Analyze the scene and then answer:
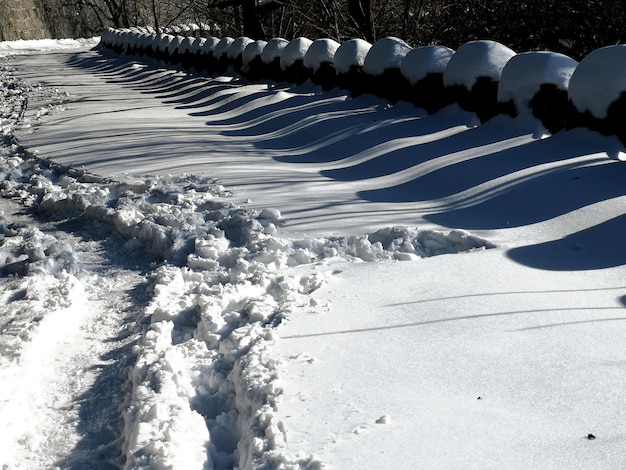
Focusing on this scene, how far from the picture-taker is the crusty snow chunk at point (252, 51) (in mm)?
12521

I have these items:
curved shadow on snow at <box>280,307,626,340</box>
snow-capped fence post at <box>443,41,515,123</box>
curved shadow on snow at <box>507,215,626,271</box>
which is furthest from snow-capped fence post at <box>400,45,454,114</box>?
curved shadow on snow at <box>280,307,626,340</box>

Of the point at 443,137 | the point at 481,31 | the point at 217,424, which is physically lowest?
the point at 217,424

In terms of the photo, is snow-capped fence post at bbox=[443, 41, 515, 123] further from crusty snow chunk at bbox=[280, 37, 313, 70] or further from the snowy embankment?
crusty snow chunk at bbox=[280, 37, 313, 70]

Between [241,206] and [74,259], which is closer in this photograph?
[74,259]

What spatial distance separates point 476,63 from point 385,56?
1.79 metres

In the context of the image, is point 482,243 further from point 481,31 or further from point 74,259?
point 481,31

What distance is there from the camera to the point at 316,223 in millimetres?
4688

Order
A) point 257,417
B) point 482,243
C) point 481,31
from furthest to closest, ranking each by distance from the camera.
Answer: point 481,31, point 482,243, point 257,417

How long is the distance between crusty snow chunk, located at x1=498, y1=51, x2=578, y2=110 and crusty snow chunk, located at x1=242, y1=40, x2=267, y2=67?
21.2ft

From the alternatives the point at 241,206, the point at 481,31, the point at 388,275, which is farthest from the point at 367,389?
the point at 481,31

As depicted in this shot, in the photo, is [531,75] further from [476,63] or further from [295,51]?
[295,51]

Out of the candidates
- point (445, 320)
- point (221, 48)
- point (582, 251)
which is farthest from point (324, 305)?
point (221, 48)

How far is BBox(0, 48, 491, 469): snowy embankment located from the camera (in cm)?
264

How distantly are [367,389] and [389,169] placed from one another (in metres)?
3.51
